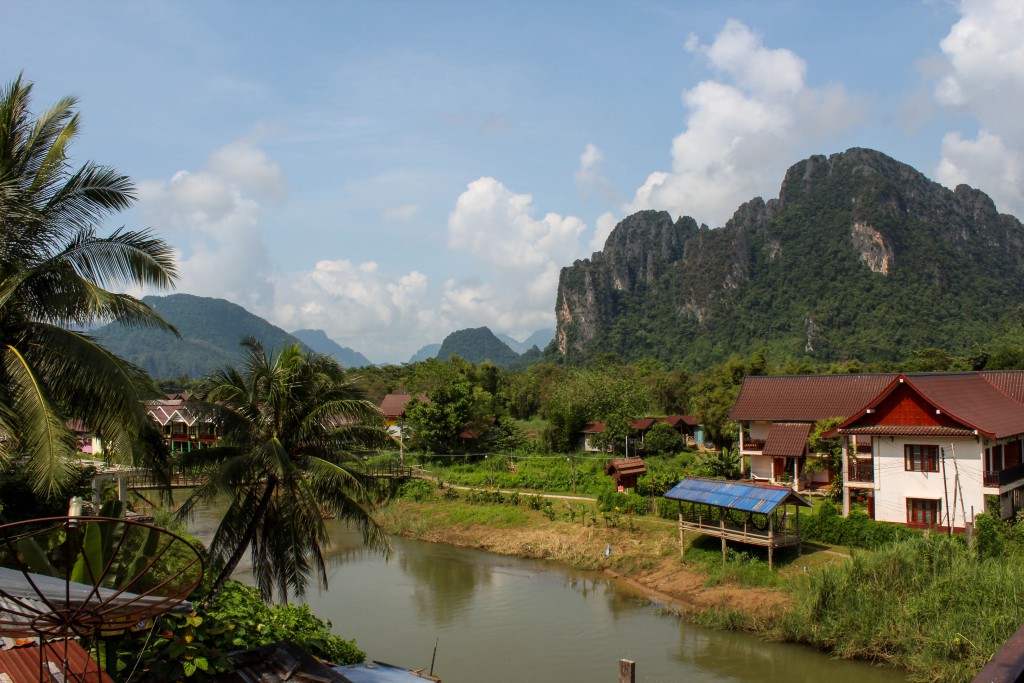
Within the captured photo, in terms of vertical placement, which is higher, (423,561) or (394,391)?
(394,391)

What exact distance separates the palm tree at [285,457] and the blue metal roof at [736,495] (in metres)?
9.18

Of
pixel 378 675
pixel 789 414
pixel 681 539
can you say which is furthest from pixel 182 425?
pixel 378 675

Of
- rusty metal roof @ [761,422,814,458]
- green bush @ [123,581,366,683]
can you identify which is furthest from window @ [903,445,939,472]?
green bush @ [123,581,366,683]

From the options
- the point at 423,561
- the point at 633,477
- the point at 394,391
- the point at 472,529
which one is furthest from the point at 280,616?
the point at 394,391

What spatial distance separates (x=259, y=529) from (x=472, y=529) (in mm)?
14655

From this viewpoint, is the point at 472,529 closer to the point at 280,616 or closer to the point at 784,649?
the point at 784,649

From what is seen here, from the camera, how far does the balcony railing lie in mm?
19594

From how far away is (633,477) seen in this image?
83.1ft

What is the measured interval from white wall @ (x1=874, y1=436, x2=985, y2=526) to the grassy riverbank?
6.62ft

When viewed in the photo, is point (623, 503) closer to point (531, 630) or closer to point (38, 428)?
point (531, 630)

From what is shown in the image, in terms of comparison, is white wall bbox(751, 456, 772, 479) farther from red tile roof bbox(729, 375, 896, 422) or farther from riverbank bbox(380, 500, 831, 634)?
riverbank bbox(380, 500, 831, 634)

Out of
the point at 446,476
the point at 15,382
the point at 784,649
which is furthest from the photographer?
the point at 446,476

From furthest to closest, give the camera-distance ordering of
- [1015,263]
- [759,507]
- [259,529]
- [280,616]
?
[1015,263]
[759,507]
[259,529]
[280,616]

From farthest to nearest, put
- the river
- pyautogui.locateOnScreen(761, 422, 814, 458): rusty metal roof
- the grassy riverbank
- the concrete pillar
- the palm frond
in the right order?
pyautogui.locateOnScreen(761, 422, 814, 458): rusty metal roof
the concrete pillar
the river
the grassy riverbank
the palm frond
